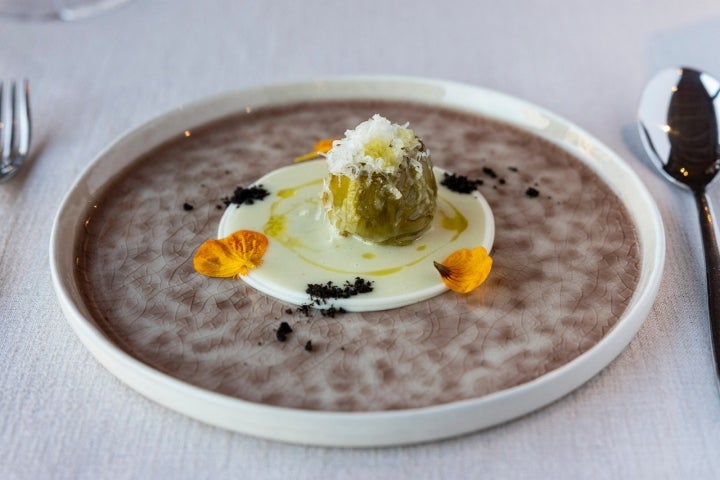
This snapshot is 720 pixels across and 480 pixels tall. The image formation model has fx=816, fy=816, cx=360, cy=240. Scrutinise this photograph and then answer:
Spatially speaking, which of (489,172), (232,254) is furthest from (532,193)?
(232,254)

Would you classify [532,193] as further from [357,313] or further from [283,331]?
[283,331]

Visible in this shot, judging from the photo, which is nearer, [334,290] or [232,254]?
[334,290]

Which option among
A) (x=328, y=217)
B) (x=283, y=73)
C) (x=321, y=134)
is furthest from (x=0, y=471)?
(x=283, y=73)

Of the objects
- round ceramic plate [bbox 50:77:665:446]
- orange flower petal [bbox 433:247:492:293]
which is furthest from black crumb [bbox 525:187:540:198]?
orange flower petal [bbox 433:247:492:293]

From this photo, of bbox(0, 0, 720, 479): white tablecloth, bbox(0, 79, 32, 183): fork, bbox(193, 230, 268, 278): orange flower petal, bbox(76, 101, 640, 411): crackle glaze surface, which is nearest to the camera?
bbox(0, 0, 720, 479): white tablecloth

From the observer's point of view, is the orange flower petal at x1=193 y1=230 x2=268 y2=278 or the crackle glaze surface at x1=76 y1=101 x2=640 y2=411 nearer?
the crackle glaze surface at x1=76 y1=101 x2=640 y2=411

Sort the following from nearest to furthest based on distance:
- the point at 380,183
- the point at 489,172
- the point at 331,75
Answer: the point at 380,183 → the point at 489,172 → the point at 331,75

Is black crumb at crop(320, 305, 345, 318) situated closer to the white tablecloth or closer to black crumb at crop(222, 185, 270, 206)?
the white tablecloth
